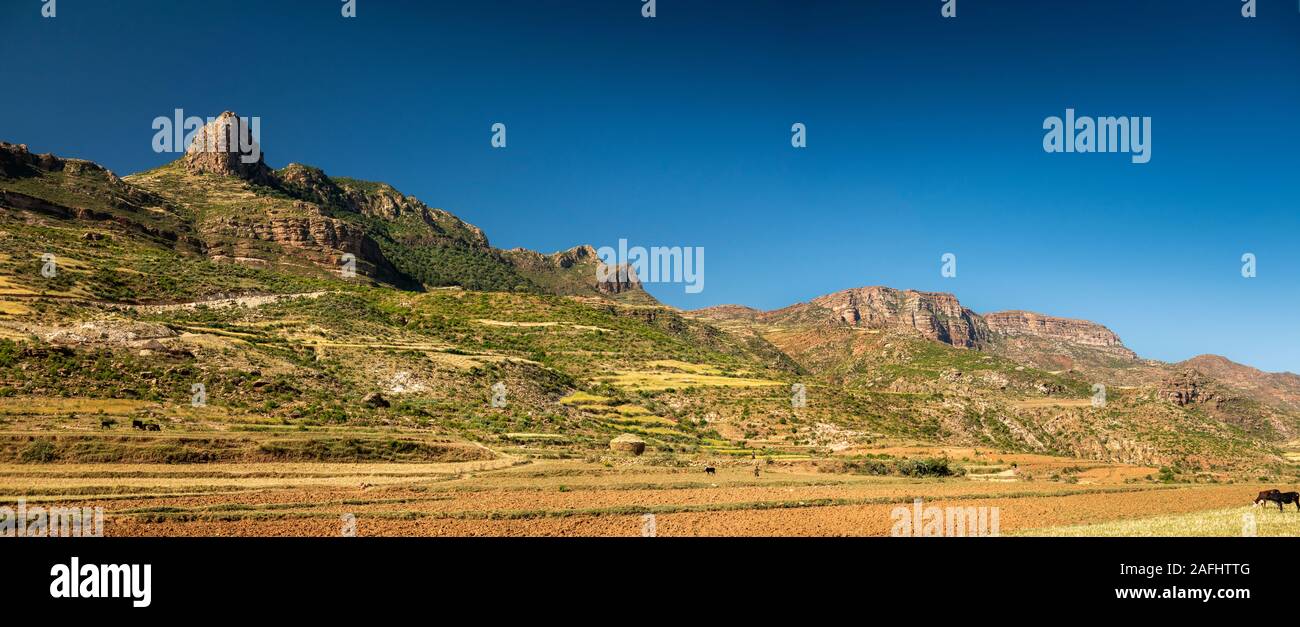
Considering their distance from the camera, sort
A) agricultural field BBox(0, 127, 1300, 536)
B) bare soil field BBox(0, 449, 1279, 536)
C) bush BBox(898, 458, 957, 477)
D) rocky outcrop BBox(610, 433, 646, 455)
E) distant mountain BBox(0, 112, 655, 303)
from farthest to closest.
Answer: distant mountain BBox(0, 112, 655, 303) < rocky outcrop BBox(610, 433, 646, 455) < bush BBox(898, 458, 957, 477) < agricultural field BBox(0, 127, 1300, 536) < bare soil field BBox(0, 449, 1279, 536)

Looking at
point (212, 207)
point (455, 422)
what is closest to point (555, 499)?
point (455, 422)

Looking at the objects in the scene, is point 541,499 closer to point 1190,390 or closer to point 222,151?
point 1190,390

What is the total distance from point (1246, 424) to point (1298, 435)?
1604 centimetres

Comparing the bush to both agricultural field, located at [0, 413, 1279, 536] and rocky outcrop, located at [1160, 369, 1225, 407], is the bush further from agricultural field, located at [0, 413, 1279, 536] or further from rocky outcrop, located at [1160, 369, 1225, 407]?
rocky outcrop, located at [1160, 369, 1225, 407]

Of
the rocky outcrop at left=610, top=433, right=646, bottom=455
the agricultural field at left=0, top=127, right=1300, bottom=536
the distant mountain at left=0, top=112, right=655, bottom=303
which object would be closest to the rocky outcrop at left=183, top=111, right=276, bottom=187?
the distant mountain at left=0, top=112, right=655, bottom=303

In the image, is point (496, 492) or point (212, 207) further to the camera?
point (212, 207)

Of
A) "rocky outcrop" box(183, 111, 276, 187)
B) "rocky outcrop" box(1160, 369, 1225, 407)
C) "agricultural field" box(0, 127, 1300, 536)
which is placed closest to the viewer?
"agricultural field" box(0, 127, 1300, 536)

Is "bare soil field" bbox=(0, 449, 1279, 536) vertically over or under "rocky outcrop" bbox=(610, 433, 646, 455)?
over

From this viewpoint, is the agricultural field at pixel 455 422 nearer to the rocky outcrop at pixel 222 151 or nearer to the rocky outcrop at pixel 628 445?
the rocky outcrop at pixel 628 445
